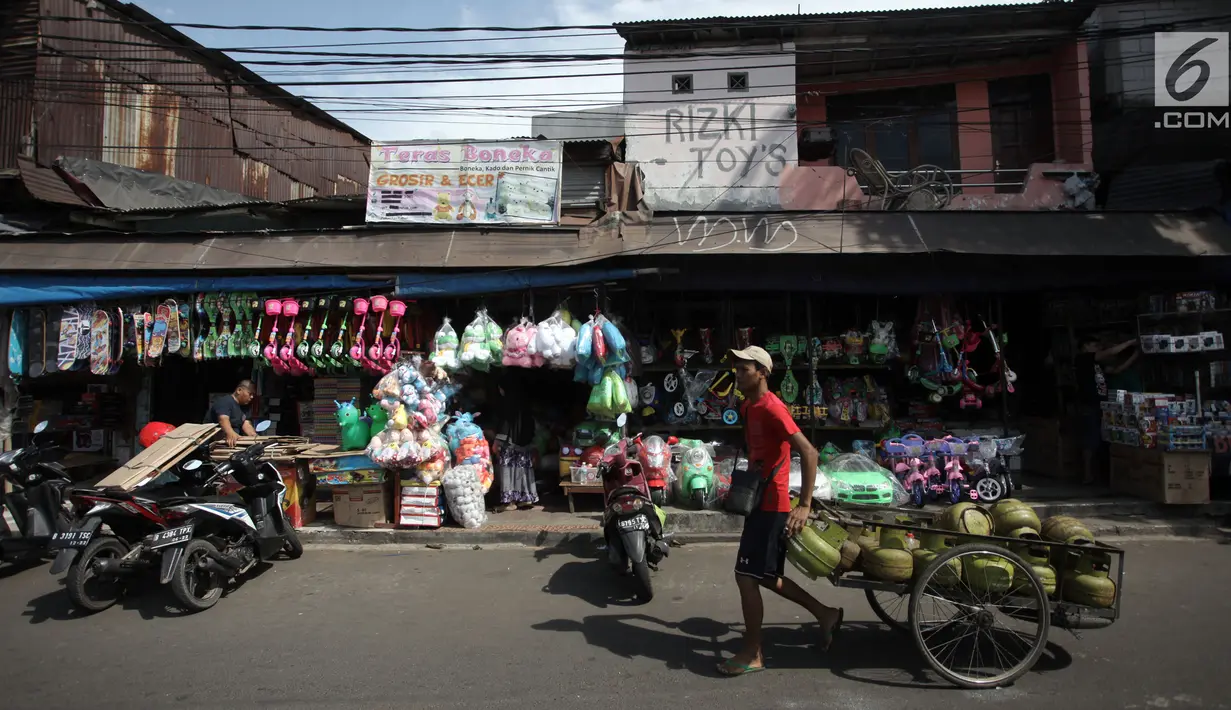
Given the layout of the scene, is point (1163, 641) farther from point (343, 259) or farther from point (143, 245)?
point (143, 245)

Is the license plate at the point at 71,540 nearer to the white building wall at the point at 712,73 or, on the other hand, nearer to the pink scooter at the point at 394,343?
the pink scooter at the point at 394,343

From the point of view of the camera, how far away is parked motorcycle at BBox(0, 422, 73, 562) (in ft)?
19.8

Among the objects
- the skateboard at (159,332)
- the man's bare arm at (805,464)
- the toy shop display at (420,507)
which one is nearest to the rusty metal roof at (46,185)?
the skateboard at (159,332)

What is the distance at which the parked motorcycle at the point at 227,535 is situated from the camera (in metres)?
5.05

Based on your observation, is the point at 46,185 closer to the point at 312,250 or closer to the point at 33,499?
the point at 312,250

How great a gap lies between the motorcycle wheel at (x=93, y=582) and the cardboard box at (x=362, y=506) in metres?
2.08

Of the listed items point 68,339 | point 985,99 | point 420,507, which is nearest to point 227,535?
point 420,507

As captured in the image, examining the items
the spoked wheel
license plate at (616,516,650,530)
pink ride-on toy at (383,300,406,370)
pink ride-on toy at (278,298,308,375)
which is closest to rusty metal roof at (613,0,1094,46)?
pink ride-on toy at (383,300,406,370)

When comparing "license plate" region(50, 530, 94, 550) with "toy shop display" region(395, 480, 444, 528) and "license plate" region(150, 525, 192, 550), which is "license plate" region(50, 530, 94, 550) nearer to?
"license plate" region(150, 525, 192, 550)

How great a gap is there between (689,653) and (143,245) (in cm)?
858

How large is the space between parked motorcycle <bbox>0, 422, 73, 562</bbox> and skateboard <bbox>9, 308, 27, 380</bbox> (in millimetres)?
2387

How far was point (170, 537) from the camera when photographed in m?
5.06

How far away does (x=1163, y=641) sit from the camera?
13.9ft

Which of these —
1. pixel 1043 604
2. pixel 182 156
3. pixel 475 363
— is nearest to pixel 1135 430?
pixel 1043 604
